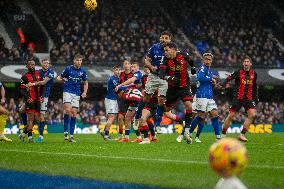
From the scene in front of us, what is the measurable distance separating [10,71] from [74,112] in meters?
16.5

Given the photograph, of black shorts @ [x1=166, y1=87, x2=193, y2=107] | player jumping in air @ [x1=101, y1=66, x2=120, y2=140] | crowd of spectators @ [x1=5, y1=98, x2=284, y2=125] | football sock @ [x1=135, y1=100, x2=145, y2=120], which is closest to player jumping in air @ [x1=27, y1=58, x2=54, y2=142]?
player jumping in air @ [x1=101, y1=66, x2=120, y2=140]

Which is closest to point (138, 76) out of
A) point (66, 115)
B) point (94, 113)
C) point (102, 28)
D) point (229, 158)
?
point (66, 115)

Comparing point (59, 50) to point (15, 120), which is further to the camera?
point (59, 50)

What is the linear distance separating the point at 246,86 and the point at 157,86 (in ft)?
10.7

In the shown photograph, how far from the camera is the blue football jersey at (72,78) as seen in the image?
17688 millimetres

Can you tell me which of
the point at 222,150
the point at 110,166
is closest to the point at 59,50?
the point at 110,166

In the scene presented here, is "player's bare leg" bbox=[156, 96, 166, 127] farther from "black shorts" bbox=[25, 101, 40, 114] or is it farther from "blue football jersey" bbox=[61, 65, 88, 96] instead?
"black shorts" bbox=[25, 101, 40, 114]

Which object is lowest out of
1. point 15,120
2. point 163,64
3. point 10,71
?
point 15,120

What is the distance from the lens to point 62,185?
748 centimetres

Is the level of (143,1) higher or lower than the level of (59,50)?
higher

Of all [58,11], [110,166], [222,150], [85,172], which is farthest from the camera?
[58,11]

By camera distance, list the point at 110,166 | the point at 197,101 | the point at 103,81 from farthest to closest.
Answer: the point at 103,81 → the point at 197,101 → the point at 110,166

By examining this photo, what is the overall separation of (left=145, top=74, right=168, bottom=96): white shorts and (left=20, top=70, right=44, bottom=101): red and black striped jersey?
11.7ft

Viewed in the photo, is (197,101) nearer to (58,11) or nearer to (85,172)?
(85,172)
